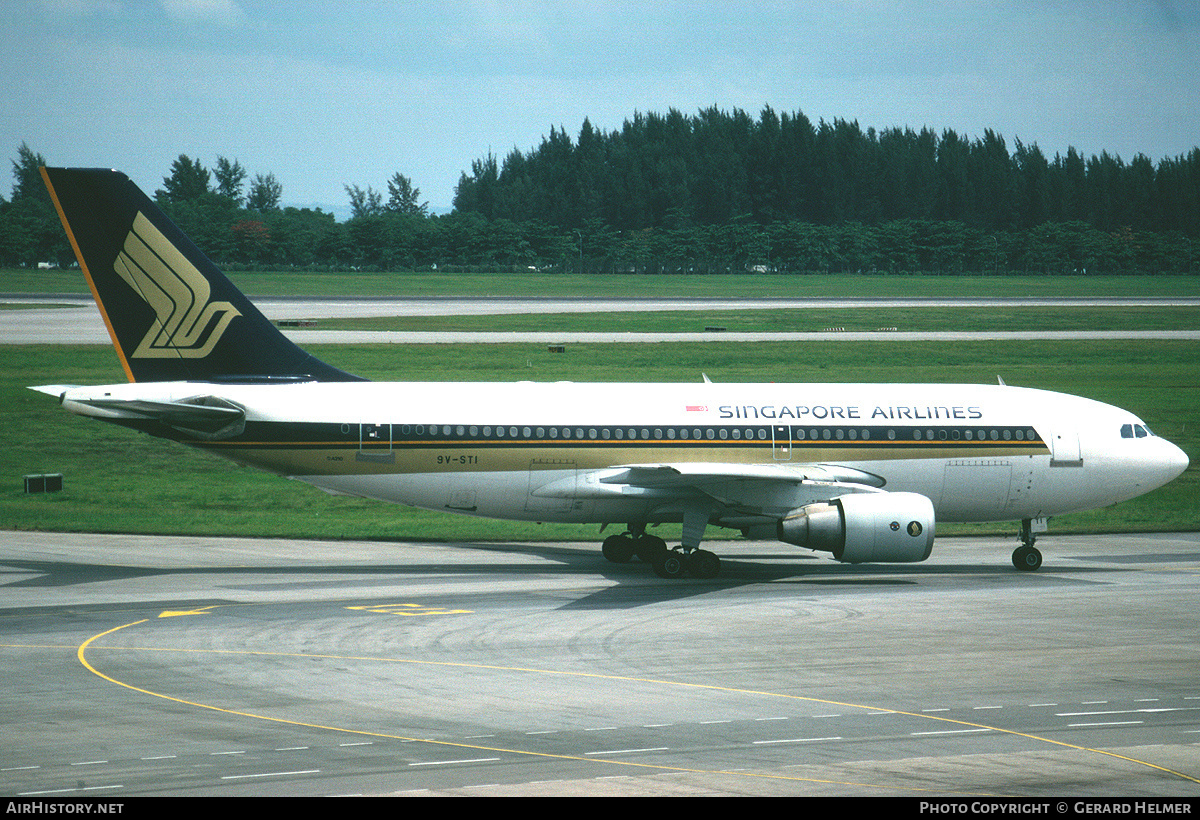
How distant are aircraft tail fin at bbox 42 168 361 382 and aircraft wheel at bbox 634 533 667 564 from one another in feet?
32.6

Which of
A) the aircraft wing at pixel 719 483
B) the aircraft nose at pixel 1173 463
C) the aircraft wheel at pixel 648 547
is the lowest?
the aircraft wheel at pixel 648 547

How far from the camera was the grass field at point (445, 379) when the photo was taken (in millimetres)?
42344

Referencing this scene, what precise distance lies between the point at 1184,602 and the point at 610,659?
14185mm

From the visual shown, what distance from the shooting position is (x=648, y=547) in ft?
116

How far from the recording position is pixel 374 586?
31.4 meters

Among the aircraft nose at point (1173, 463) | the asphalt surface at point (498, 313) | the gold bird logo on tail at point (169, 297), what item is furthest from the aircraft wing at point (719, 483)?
the asphalt surface at point (498, 313)

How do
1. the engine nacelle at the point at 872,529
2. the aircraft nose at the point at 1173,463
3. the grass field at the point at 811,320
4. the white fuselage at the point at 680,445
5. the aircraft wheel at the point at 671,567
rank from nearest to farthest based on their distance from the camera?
the engine nacelle at the point at 872,529 < the white fuselage at the point at 680,445 < the aircraft wheel at the point at 671,567 < the aircraft nose at the point at 1173,463 < the grass field at the point at 811,320

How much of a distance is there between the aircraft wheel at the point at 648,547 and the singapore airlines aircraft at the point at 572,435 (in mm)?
78

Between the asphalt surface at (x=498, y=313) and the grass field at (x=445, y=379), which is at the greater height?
the asphalt surface at (x=498, y=313)

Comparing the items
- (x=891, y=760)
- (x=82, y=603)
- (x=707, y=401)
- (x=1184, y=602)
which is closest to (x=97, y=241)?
(x=82, y=603)

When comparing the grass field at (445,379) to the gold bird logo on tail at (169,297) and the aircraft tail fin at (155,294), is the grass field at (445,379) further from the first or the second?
the gold bird logo on tail at (169,297)

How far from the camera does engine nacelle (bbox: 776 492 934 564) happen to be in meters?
31.0

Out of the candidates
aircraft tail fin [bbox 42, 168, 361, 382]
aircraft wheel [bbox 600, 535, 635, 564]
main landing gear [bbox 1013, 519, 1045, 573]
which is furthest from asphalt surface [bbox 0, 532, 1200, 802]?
aircraft tail fin [bbox 42, 168, 361, 382]
